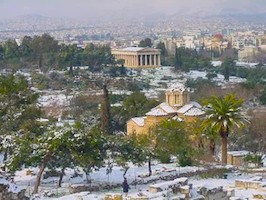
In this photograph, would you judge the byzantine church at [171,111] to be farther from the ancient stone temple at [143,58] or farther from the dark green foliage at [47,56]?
the ancient stone temple at [143,58]

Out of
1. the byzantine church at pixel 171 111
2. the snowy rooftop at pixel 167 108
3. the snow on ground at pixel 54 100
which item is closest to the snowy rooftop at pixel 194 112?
the byzantine church at pixel 171 111

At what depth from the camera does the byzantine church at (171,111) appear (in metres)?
36.9

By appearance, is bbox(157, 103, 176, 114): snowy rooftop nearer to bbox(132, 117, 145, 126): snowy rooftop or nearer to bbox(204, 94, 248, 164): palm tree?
bbox(132, 117, 145, 126): snowy rooftop

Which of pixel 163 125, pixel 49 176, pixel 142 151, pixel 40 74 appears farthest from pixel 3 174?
pixel 40 74

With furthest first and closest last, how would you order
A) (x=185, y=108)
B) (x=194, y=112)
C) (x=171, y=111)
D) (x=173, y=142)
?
(x=171, y=111)
(x=185, y=108)
(x=194, y=112)
(x=173, y=142)

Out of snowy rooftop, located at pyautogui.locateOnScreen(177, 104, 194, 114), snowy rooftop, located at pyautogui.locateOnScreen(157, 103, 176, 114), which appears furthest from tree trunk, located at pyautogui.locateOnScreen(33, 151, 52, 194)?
snowy rooftop, located at pyautogui.locateOnScreen(157, 103, 176, 114)

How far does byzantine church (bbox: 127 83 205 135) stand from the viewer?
36906mm

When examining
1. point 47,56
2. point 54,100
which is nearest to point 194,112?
point 54,100

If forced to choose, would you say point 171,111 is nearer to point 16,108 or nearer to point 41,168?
point 16,108

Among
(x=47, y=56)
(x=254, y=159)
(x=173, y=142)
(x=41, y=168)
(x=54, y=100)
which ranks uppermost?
(x=41, y=168)

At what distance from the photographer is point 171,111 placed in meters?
37.7

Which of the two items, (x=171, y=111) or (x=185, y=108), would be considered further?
(x=171, y=111)

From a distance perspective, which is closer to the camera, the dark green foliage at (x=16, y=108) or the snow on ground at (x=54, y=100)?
the dark green foliage at (x=16, y=108)

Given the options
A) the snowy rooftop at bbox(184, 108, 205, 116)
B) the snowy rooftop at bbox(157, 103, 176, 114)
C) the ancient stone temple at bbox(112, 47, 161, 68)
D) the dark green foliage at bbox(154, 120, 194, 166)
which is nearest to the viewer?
the dark green foliage at bbox(154, 120, 194, 166)
